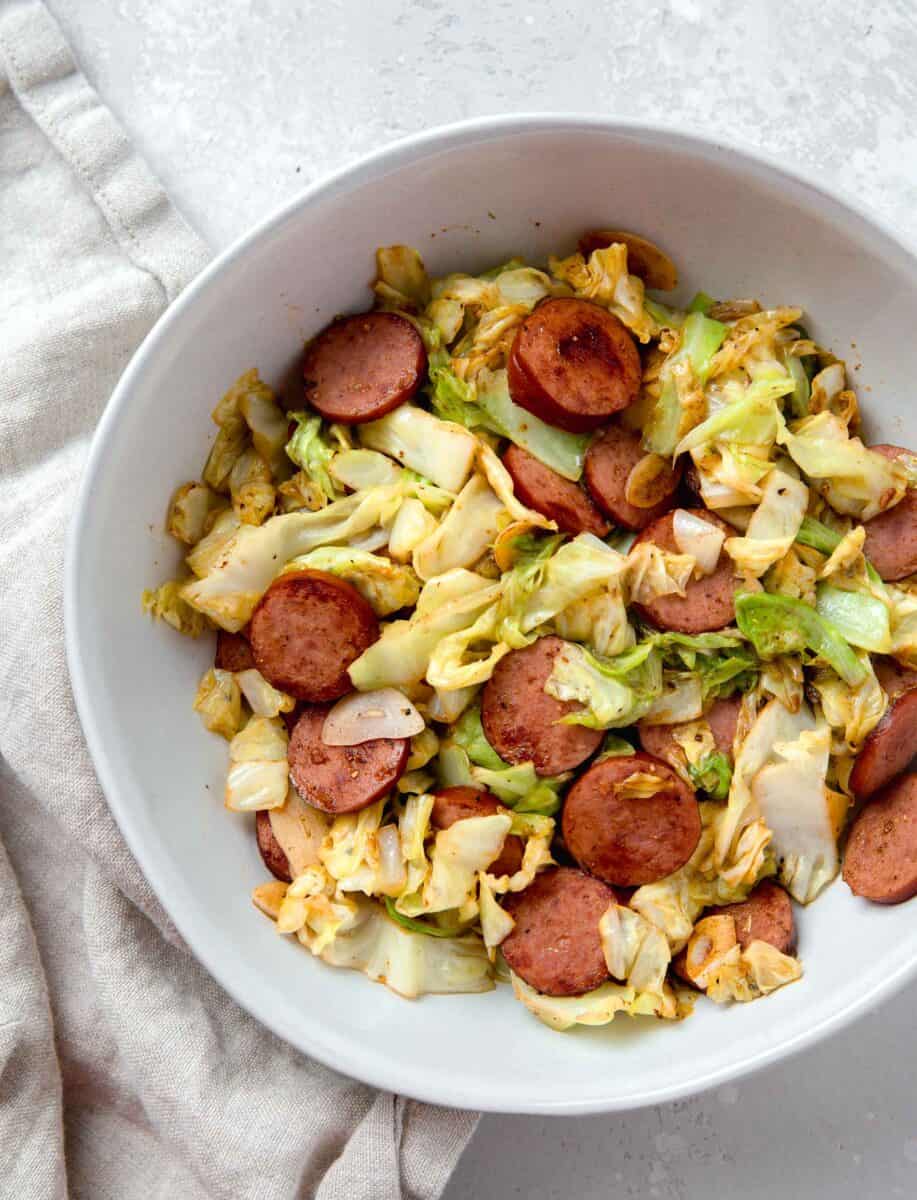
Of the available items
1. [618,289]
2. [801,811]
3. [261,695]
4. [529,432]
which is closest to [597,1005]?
[801,811]

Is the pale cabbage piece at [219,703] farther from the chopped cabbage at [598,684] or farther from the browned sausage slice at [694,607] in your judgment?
the browned sausage slice at [694,607]

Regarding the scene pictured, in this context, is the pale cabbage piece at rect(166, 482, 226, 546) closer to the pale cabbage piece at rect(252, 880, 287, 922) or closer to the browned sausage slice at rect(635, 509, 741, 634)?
the pale cabbage piece at rect(252, 880, 287, 922)

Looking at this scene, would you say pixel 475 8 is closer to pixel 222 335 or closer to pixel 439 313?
pixel 439 313

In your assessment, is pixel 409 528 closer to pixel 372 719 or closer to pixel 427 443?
pixel 427 443

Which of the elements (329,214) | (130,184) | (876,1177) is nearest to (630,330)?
(329,214)

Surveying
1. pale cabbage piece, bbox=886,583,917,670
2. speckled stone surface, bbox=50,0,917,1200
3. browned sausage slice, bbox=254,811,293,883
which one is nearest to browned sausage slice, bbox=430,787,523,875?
browned sausage slice, bbox=254,811,293,883

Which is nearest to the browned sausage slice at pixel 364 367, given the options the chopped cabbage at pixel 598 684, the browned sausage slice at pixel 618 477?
the browned sausage slice at pixel 618 477
